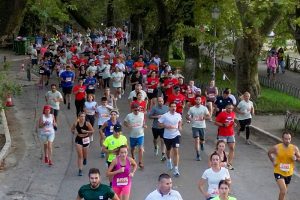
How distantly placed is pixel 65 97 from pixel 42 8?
39.3 ft

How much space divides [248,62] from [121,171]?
48.6 feet

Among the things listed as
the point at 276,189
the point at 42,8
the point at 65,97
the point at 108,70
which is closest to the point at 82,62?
the point at 108,70

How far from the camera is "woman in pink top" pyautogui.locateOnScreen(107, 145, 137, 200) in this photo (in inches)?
391

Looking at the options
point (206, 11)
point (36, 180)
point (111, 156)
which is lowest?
point (36, 180)

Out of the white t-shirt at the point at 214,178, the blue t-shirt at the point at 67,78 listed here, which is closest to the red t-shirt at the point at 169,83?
the blue t-shirt at the point at 67,78

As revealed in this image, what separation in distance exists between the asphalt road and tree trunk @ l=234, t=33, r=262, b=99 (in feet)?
19.3

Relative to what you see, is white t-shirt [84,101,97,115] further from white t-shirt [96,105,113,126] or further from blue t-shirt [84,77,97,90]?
blue t-shirt [84,77,97,90]

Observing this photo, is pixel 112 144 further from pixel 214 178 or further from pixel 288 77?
pixel 288 77

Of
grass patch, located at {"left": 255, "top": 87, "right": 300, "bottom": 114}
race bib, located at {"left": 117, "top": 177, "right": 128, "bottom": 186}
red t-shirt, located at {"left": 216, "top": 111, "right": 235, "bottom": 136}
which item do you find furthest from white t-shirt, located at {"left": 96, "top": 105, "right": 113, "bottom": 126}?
grass patch, located at {"left": 255, "top": 87, "right": 300, "bottom": 114}

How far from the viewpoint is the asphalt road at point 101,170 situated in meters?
12.7

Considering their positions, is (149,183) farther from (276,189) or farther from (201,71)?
(201,71)

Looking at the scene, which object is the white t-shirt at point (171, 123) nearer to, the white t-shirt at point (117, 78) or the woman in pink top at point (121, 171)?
the woman in pink top at point (121, 171)

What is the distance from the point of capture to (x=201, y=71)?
3356 centimetres

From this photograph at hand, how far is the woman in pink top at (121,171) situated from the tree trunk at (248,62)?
556 inches
